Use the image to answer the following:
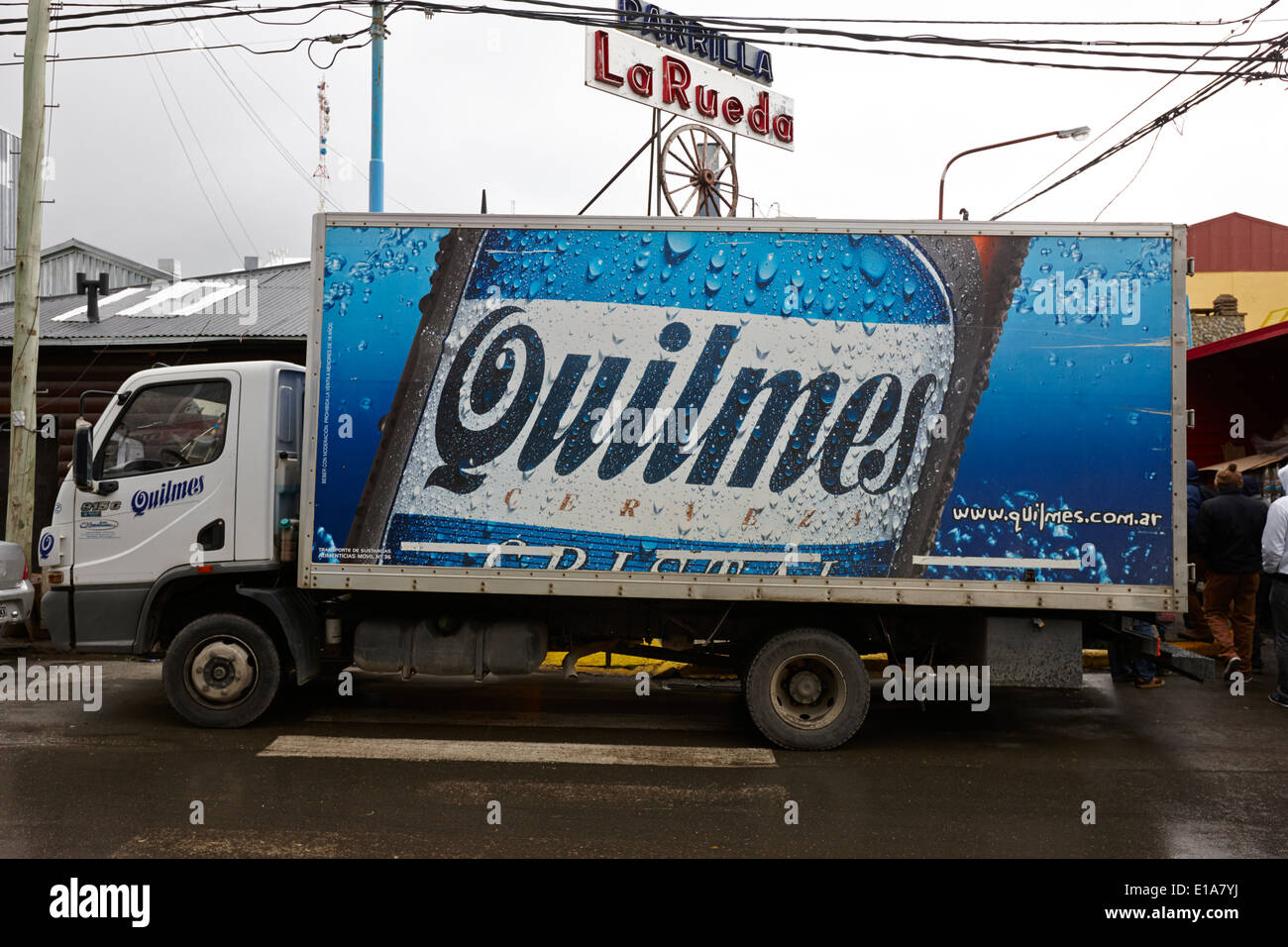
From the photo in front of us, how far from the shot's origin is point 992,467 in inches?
246

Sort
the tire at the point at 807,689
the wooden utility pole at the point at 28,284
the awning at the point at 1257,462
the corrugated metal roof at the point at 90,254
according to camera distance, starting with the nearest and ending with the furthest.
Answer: the tire at the point at 807,689, the wooden utility pole at the point at 28,284, the awning at the point at 1257,462, the corrugated metal roof at the point at 90,254

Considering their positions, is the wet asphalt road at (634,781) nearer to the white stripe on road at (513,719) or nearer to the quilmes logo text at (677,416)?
the white stripe on road at (513,719)

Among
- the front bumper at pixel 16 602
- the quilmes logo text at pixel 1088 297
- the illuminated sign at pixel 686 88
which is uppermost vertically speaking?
the illuminated sign at pixel 686 88

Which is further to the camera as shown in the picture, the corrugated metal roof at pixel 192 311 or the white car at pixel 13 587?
the corrugated metal roof at pixel 192 311

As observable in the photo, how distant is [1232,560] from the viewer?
911cm

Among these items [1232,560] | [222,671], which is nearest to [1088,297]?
[1232,560]

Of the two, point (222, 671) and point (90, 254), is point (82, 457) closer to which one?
point (222, 671)

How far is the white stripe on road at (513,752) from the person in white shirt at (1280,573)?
472cm

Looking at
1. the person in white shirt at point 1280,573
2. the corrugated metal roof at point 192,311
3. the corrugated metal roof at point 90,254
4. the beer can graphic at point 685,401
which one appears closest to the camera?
the beer can graphic at point 685,401

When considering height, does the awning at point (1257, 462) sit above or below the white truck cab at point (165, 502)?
above

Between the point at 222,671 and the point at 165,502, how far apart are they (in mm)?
1294

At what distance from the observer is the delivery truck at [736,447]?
621 cm

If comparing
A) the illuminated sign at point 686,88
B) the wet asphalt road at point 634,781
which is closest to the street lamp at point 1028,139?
the illuminated sign at point 686,88

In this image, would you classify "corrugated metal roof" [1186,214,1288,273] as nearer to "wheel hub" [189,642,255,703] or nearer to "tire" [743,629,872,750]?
"tire" [743,629,872,750]
